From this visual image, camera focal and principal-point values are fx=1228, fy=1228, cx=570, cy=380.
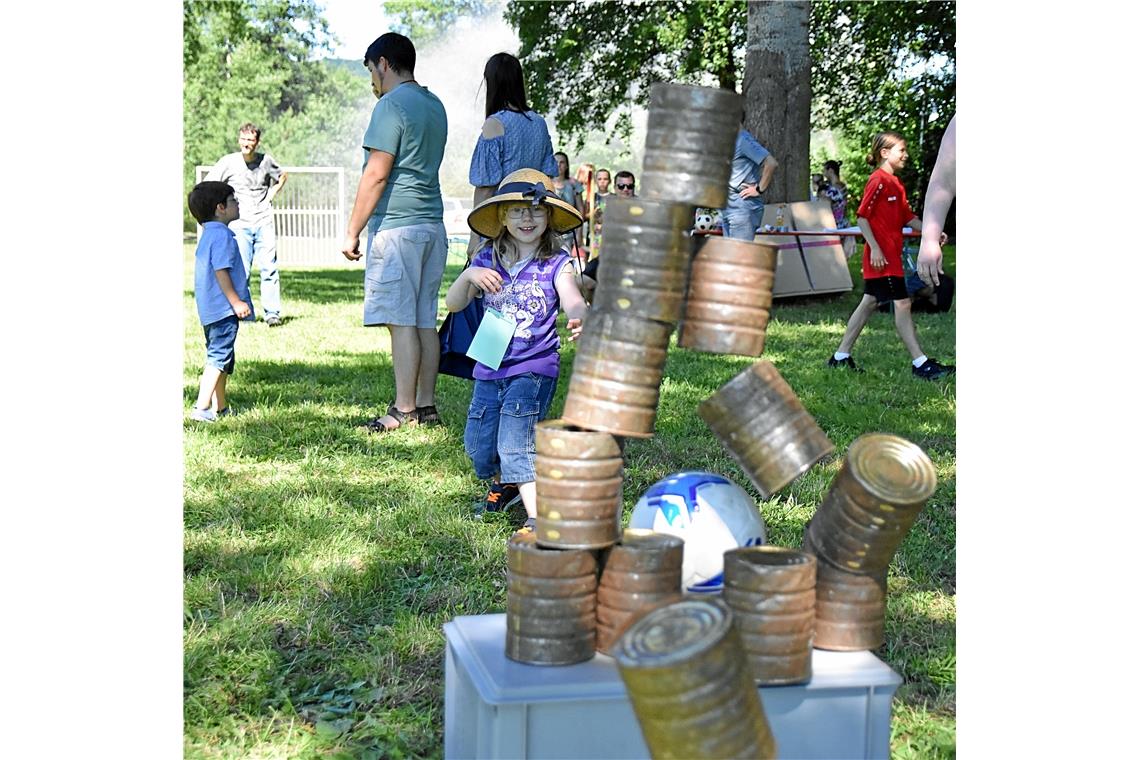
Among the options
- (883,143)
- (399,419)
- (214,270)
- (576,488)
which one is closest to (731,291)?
(576,488)

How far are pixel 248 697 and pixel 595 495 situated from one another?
148cm

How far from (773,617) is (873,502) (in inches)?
13.7

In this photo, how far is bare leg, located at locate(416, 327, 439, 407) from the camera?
709 centimetres

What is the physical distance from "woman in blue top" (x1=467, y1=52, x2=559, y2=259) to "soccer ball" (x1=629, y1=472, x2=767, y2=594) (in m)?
3.69

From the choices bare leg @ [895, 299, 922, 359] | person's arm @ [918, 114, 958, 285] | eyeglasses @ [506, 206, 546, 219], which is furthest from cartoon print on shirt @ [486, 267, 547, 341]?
bare leg @ [895, 299, 922, 359]

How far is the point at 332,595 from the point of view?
436cm

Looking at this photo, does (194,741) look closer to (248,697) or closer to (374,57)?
(248,697)

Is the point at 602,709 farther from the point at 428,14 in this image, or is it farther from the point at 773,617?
the point at 428,14

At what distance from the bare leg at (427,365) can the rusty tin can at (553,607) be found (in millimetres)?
4441

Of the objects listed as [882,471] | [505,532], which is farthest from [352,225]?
[882,471]

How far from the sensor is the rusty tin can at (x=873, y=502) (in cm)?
269

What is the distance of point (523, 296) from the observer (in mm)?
4961

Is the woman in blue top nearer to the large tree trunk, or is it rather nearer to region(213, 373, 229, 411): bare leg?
region(213, 373, 229, 411): bare leg

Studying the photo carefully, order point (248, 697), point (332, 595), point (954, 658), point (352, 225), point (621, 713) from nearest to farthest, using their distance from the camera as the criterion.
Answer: point (621, 713), point (248, 697), point (954, 658), point (332, 595), point (352, 225)
